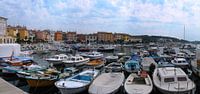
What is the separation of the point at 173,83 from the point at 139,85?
2.93 metres

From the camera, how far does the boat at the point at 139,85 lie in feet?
63.2

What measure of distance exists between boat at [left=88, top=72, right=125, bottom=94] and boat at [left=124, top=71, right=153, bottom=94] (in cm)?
91

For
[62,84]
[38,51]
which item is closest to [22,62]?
[62,84]

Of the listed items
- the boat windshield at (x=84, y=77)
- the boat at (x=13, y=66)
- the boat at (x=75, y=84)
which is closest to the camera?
the boat at (x=75, y=84)

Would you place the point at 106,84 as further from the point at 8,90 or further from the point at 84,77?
the point at 8,90

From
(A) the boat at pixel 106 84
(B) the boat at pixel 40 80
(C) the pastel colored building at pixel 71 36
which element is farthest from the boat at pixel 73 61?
(C) the pastel colored building at pixel 71 36

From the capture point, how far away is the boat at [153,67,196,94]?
19.8 m

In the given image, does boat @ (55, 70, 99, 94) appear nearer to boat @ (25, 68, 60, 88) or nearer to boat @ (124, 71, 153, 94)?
boat @ (25, 68, 60, 88)

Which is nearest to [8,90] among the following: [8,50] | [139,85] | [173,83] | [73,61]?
[139,85]

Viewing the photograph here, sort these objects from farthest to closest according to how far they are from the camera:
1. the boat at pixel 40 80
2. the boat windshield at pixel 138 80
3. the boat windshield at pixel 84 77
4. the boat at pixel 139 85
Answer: the boat at pixel 40 80, the boat windshield at pixel 84 77, the boat windshield at pixel 138 80, the boat at pixel 139 85

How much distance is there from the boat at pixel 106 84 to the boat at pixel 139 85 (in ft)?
2.98

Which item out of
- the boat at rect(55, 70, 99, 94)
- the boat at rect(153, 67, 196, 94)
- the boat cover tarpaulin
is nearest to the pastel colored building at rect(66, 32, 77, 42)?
the boat cover tarpaulin

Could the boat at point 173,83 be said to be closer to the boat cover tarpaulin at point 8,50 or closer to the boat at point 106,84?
the boat at point 106,84

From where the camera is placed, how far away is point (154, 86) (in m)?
22.5
